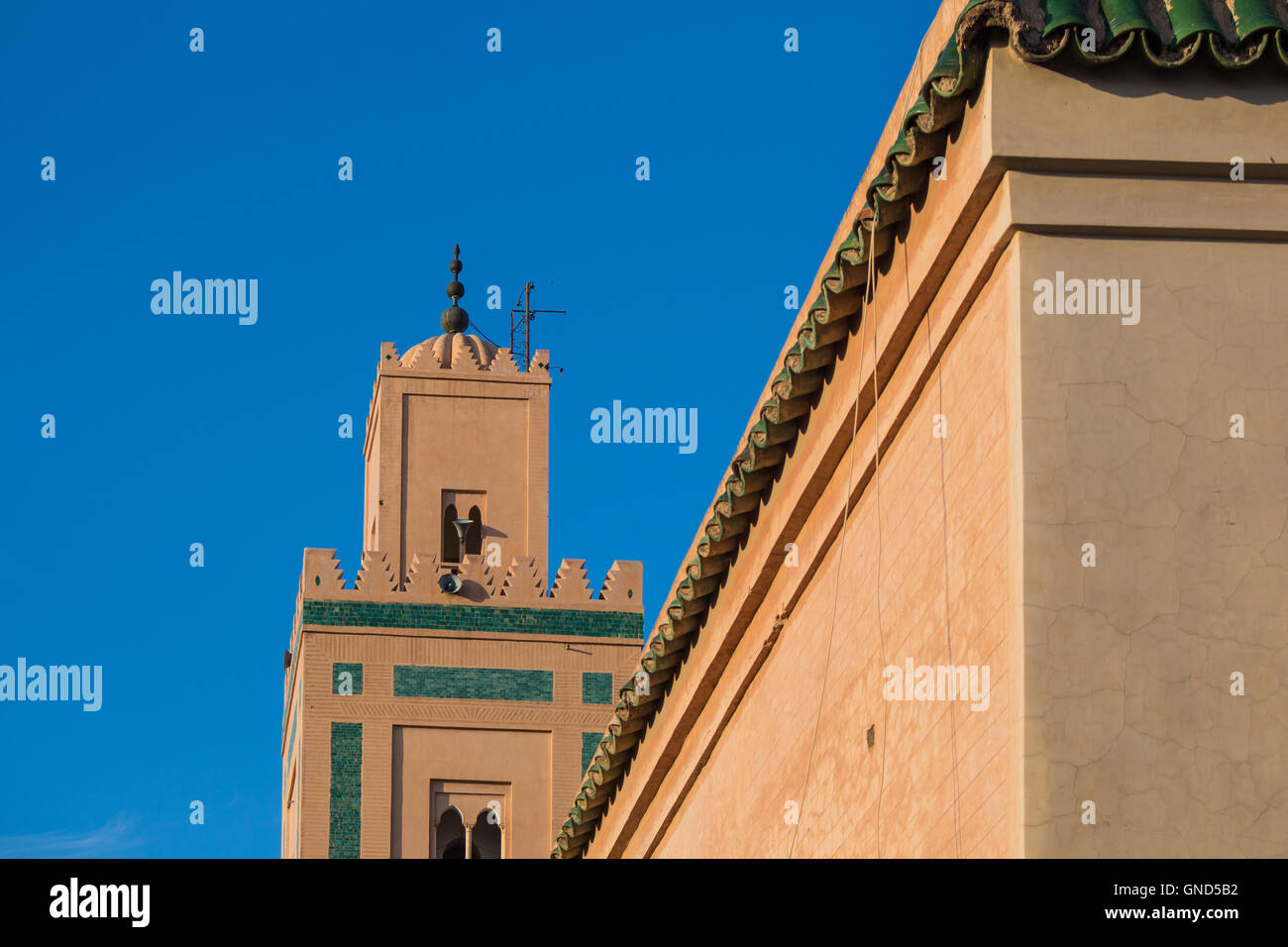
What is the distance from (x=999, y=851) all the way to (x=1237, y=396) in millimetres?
1437

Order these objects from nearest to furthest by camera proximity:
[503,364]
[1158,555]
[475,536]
→ 1. [1158,555]
2. [475,536]
3. [503,364]

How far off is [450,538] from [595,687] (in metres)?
2.44

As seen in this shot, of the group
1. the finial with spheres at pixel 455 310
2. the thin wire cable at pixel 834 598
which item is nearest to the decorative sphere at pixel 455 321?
the finial with spheres at pixel 455 310

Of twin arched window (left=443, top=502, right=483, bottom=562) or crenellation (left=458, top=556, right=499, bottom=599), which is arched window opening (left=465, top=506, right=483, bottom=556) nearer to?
twin arched window (left=443, top=502, right=483, bottom=562)

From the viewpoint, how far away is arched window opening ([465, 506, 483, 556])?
998 inches

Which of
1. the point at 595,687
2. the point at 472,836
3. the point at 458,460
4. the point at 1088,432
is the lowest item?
the point at 472,836

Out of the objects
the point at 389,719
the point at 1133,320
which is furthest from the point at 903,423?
the point at 389,719

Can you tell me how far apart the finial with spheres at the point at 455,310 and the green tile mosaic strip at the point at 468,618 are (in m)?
3.98

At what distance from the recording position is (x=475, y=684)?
2447 cm

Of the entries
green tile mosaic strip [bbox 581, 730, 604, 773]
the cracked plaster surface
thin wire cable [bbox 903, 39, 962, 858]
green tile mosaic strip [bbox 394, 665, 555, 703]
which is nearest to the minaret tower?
green tile mosaic strip [bbox 394, 665, 555, 703]

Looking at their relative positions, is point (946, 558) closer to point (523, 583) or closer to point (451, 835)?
point (523, 583)

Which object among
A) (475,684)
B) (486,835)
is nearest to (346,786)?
(486,835)

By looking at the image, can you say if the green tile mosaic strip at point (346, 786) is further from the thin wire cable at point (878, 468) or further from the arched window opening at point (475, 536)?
the thin wire cable at point (878, 468)
